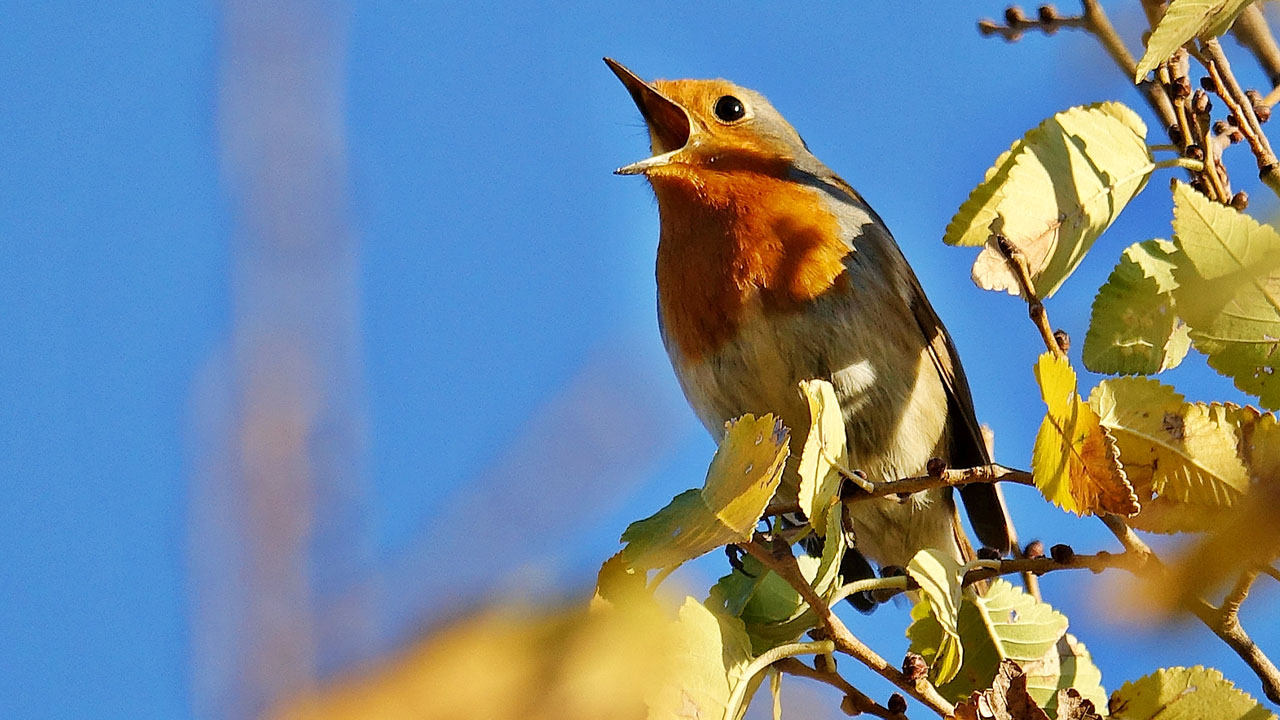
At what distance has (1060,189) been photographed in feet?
8.86

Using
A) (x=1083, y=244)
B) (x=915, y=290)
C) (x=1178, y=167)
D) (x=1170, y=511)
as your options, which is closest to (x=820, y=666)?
(x=1170, y=511)

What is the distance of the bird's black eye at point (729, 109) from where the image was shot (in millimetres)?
4965

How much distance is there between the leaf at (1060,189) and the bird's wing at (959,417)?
154 centimetres

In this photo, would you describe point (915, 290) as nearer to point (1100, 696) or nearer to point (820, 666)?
point (1100, 696)

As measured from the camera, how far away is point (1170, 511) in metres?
2.21

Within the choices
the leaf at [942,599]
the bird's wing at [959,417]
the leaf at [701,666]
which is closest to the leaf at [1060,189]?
the leaf at [942,599]

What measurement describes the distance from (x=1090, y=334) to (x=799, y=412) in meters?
1.61

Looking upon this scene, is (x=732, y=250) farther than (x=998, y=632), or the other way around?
(x=732, y=250)

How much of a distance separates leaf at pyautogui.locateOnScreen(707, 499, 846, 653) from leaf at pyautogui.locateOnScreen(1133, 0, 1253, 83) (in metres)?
0.97

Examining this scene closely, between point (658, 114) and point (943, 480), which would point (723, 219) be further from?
point (943, 480)

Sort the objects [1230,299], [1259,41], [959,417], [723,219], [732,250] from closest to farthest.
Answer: [1230,299] → [1259,41] → [732,250] → [723,219] → [959,417]

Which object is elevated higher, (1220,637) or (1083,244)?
(1083,244)

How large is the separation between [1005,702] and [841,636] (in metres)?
0.31

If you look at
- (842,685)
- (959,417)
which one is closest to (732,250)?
(959,417)
